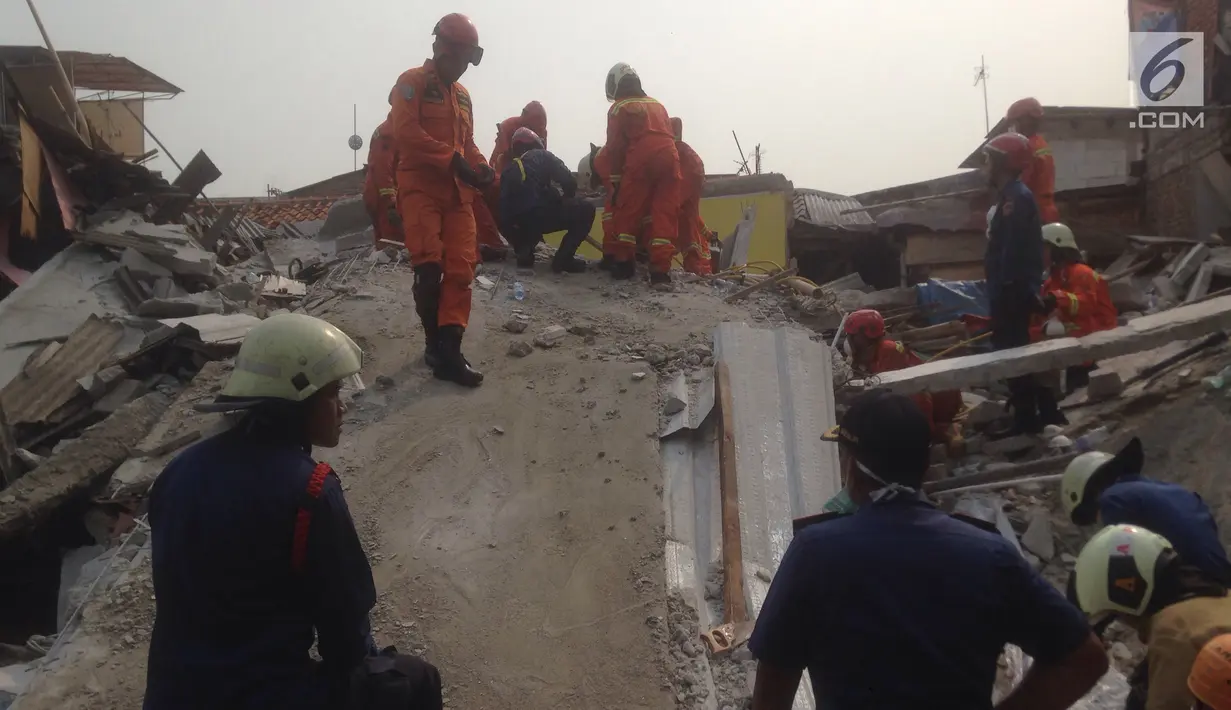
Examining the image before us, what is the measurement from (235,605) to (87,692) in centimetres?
204

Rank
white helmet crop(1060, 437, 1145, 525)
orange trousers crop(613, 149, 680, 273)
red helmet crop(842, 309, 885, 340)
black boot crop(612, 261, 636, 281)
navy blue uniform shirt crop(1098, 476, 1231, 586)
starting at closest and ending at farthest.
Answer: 1. navy blue uniform shirt crop(1098, 476, 1231, 586)
2. white helmet crop(1060, 437, 1145, 525)
3. red helmet crop(842, 309, 885, 340)
4. orange trousers crop(613, 149, 680, 273)
5. black boot crop(612, 261, 636, 281)

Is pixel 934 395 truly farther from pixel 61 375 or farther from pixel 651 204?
pixel 61 375

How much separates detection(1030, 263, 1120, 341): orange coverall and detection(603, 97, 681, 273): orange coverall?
112 inches

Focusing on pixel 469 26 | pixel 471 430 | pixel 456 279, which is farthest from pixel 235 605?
pixel 469 26

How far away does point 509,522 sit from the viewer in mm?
4203

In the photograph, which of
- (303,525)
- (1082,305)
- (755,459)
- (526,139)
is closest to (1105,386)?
(1082,305)

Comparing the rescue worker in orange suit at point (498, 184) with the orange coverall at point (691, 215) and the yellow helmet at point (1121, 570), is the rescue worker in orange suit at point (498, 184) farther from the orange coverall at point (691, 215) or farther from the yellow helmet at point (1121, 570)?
the yellow helmet at point (1121, 570)

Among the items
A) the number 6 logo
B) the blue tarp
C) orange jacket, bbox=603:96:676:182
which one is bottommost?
the blue tarp

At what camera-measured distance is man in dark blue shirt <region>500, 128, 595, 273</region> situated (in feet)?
25.1

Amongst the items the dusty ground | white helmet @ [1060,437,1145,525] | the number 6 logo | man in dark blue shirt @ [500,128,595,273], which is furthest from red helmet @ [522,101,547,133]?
the number 6 logo

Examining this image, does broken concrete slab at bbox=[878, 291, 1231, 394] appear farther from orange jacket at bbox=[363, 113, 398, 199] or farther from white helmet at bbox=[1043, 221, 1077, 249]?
orange jacket at bbox=[363, 113, 398, 199]

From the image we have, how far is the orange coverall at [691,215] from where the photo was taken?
27.9 feet

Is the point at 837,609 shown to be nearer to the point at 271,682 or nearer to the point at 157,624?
the point at 271,682

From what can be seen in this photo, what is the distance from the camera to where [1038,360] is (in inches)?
211
